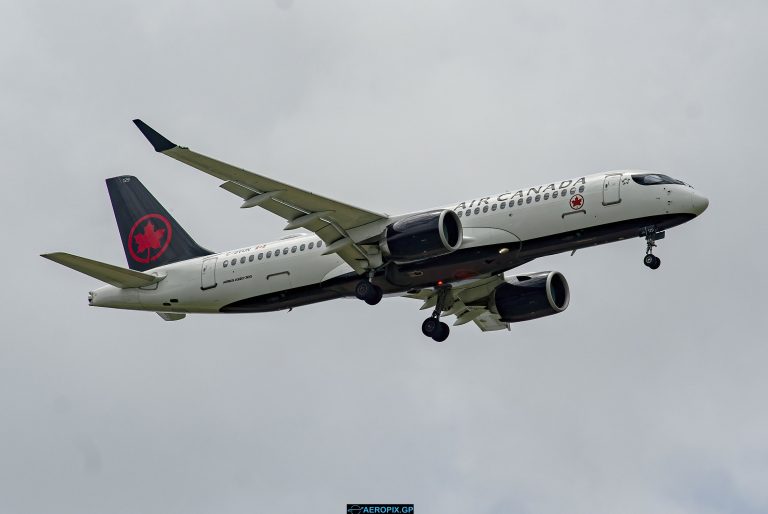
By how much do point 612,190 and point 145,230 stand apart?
23.1 meters

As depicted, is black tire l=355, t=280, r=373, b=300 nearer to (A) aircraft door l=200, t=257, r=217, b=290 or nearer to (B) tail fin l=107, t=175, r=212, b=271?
(A) aircraft door l=200, t=257, r=217, b=290

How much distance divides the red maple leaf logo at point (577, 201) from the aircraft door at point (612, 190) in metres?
0.89

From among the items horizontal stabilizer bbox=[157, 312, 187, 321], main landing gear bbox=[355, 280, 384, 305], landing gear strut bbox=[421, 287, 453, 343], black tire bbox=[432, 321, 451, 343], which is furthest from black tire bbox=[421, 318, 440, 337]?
horizontal stabilizer bbox=[157, 312, 187, 321]

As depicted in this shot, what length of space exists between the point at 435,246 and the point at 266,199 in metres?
6.84

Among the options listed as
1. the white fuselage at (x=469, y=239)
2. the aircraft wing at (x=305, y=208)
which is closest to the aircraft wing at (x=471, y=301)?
the white fuselage at (x=469, y=239)

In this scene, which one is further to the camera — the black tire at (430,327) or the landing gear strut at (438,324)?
the black tire at (430,327)

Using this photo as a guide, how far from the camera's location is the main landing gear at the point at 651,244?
60.2m

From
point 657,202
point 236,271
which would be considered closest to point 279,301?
point 236,271

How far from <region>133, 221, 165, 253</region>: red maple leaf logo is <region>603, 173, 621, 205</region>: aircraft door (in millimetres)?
21764

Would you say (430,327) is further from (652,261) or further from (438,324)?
(652,261)

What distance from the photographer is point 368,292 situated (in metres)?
63.5

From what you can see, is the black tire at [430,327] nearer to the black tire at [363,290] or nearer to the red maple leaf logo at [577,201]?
the black tire at [363,290]

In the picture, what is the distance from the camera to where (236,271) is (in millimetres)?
67188

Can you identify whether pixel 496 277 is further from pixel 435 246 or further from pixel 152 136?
pixel 152 136
